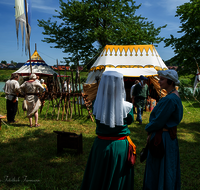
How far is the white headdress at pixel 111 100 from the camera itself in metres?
1.70

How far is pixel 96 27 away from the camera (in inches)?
696

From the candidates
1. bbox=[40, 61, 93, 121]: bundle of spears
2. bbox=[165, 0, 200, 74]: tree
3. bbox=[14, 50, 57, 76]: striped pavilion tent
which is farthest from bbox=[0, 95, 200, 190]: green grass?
bbox=[165, 0, 200, 74]: tree

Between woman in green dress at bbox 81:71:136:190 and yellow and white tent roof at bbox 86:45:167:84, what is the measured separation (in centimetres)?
731

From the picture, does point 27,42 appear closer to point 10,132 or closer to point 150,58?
point 10,132

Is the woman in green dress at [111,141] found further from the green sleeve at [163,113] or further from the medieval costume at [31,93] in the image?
the medieval costume at [31,93]

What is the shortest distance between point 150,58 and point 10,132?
773 cm

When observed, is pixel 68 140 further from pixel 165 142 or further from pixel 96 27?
pixel 96 27

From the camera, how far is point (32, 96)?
5.40 m

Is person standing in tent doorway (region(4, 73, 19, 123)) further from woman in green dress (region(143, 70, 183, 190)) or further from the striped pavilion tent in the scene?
the striped pavilion tent

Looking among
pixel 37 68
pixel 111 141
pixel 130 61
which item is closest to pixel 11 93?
pixel 111 141

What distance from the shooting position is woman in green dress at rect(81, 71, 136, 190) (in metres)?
1.74

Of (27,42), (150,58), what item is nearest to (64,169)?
(27,42)

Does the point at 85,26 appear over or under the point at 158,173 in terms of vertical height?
over

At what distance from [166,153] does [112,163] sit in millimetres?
624
